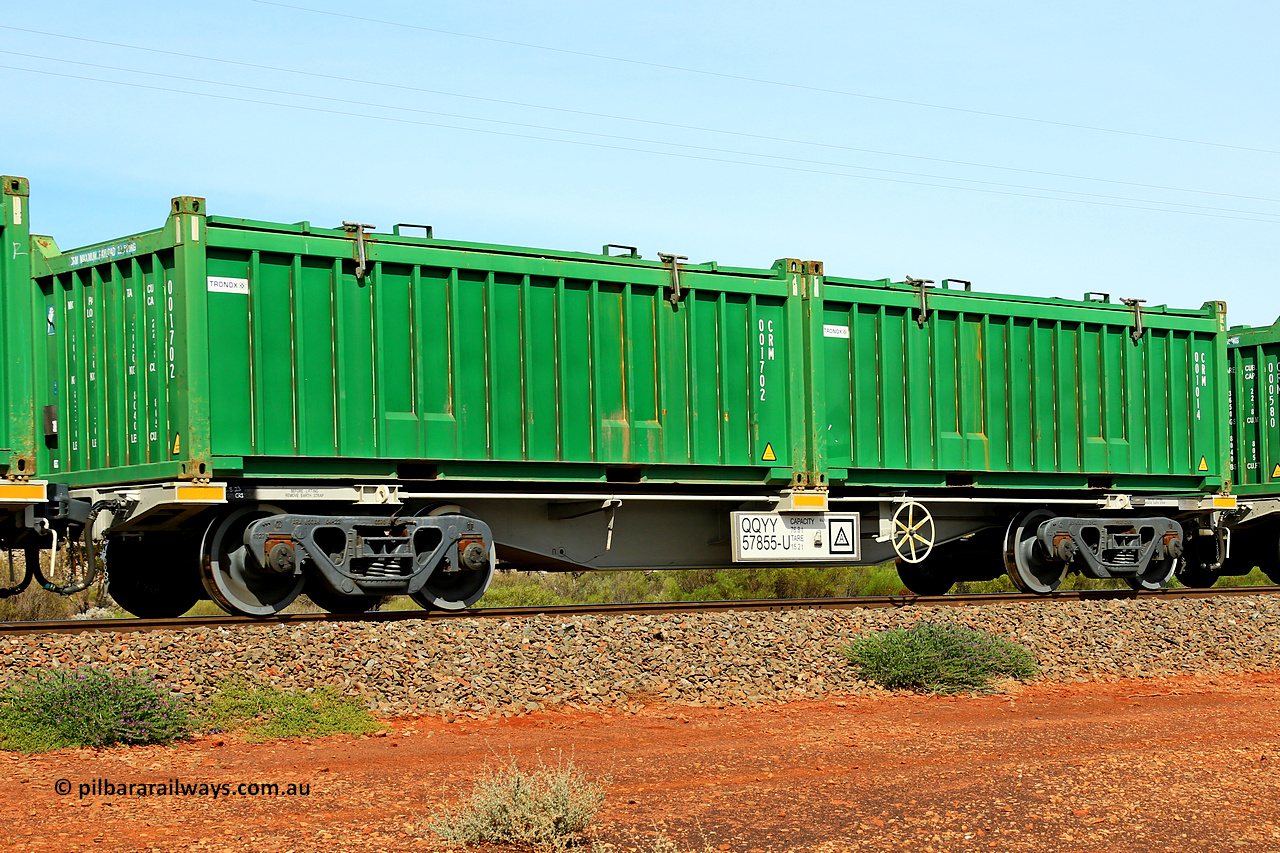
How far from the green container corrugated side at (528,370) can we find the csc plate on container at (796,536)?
1.31 ft

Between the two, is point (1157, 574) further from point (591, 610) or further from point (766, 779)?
point (766, 779)

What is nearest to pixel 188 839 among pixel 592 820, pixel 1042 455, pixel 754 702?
pixel 592 820

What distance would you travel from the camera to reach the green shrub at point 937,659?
10.8 meters

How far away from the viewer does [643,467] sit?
13.4 meters

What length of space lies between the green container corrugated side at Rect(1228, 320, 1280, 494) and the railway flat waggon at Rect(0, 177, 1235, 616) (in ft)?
8.26

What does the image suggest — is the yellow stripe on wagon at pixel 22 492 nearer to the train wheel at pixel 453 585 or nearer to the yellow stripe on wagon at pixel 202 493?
the yellow stripe on wagon at pixel 202 493

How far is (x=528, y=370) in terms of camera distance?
12.7 m

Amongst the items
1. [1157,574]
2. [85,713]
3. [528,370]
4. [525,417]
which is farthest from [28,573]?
[1157,574]

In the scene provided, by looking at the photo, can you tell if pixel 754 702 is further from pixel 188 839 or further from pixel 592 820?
pixel 188 839

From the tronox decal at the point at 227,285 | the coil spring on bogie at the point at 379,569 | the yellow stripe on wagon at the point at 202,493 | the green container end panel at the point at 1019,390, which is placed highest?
the tronox decal at the point at 227,285

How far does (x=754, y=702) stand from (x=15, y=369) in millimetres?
6534

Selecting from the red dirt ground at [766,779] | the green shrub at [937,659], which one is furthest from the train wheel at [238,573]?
the green shrub at [937,659]

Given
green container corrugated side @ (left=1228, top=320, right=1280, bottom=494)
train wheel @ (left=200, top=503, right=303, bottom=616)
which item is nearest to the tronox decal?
train wheel @ (left=200, top=503, right=303, bottom=616)

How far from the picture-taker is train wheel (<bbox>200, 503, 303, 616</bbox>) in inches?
444
